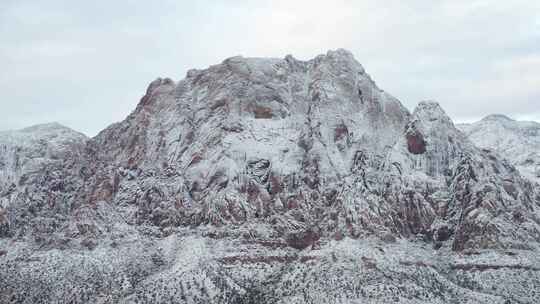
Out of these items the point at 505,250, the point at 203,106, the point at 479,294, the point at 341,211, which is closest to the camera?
the point at 479,294

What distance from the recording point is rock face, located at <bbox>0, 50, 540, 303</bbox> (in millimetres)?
147375

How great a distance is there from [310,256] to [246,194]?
77.1ft

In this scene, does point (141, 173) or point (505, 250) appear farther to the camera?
point (141, 173)

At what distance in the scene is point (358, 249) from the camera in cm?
15388

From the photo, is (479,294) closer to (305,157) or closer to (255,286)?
(255,286)

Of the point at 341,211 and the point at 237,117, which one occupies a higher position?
the point at 237,117

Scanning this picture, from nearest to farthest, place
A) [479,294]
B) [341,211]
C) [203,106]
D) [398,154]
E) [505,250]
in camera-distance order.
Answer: [479,294]
[505,250]
[341,211]
[398,154]
[203,106]

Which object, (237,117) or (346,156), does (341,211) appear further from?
(237,117)

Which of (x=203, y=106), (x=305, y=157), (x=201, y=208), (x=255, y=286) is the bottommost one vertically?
(x=255, y=286)

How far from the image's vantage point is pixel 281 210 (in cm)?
16775

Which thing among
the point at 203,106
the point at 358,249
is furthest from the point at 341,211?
the point at 203,106

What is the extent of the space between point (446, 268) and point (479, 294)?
12019 mm

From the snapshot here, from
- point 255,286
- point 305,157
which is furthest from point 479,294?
point 305,157

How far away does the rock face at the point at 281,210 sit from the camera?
147 m
